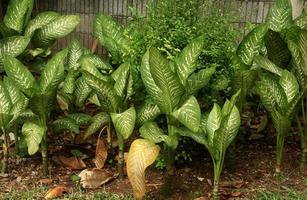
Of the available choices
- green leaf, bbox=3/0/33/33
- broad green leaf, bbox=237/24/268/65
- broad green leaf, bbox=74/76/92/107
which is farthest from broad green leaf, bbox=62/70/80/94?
broad green leaf, bbox=237/24/268/65

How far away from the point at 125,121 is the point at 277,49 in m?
1.33

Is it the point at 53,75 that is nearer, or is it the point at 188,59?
the point at 188,59

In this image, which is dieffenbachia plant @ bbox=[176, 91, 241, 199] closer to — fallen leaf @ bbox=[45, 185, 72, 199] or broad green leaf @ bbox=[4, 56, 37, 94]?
fallen leaf @ bbox=[45, 185, 72, 199]

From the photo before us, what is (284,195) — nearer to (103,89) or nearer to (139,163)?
(139,163)

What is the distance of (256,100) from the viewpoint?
4754 millimetres

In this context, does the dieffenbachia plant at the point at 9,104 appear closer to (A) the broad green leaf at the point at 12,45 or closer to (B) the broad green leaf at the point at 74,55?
(A) the broad green leaf at the point at 12,45

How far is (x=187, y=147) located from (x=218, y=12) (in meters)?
0.99

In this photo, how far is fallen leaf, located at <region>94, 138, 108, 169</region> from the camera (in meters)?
4.32

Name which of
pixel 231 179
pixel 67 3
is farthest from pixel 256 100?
pixel 67 3

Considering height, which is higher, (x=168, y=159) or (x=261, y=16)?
(x=261, y=16)

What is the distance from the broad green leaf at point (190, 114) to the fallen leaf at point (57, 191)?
3.06 ft

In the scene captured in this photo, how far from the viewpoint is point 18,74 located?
13.2ft

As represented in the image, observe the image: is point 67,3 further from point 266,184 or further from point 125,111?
point 266,184

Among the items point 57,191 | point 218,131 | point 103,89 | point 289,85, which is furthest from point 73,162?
point 289,85
